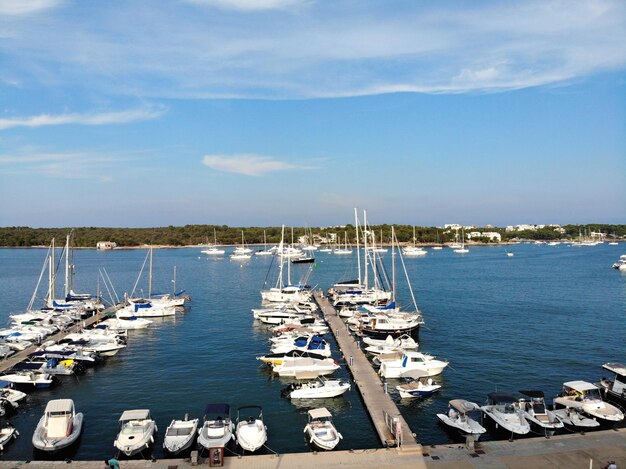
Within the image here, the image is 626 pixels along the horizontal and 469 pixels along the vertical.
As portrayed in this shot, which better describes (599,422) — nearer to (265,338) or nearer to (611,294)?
(265,338)

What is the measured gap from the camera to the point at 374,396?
30.6 m

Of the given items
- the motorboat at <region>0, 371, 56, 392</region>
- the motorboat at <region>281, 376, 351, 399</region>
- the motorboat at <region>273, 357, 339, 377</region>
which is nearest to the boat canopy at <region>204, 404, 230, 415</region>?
the motorboat at <region>281, 376, 351, 399</region>

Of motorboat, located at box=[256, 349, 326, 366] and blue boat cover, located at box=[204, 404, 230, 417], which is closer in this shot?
blue boat cover, located at box=[204, 404, 230, 417]

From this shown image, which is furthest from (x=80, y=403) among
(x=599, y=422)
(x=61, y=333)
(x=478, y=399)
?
(x=599, y=422)

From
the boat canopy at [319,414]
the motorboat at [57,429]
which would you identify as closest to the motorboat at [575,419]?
the boat canopy at [319,414]

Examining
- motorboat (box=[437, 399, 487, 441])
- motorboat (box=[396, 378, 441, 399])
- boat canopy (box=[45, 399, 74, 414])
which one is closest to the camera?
motorboat (box=[437, 399, 487, 441])

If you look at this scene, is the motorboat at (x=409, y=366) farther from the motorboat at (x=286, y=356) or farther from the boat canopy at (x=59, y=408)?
the boat canopy at (x=59, y=408)

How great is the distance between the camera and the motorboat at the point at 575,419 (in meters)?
25.8

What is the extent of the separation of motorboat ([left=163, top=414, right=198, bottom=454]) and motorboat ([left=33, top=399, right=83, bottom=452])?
4.78 m

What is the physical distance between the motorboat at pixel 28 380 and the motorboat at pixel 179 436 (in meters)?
14.4

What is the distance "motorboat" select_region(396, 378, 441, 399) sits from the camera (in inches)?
1252

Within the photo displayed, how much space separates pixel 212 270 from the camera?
134 metres

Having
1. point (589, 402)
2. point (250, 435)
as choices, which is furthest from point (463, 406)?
point (250, 435)

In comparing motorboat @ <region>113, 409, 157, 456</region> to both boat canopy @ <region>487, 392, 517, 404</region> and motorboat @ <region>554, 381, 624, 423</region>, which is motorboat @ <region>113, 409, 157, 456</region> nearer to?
boat canopy @ <region>487, 392, 517, 404</region>
